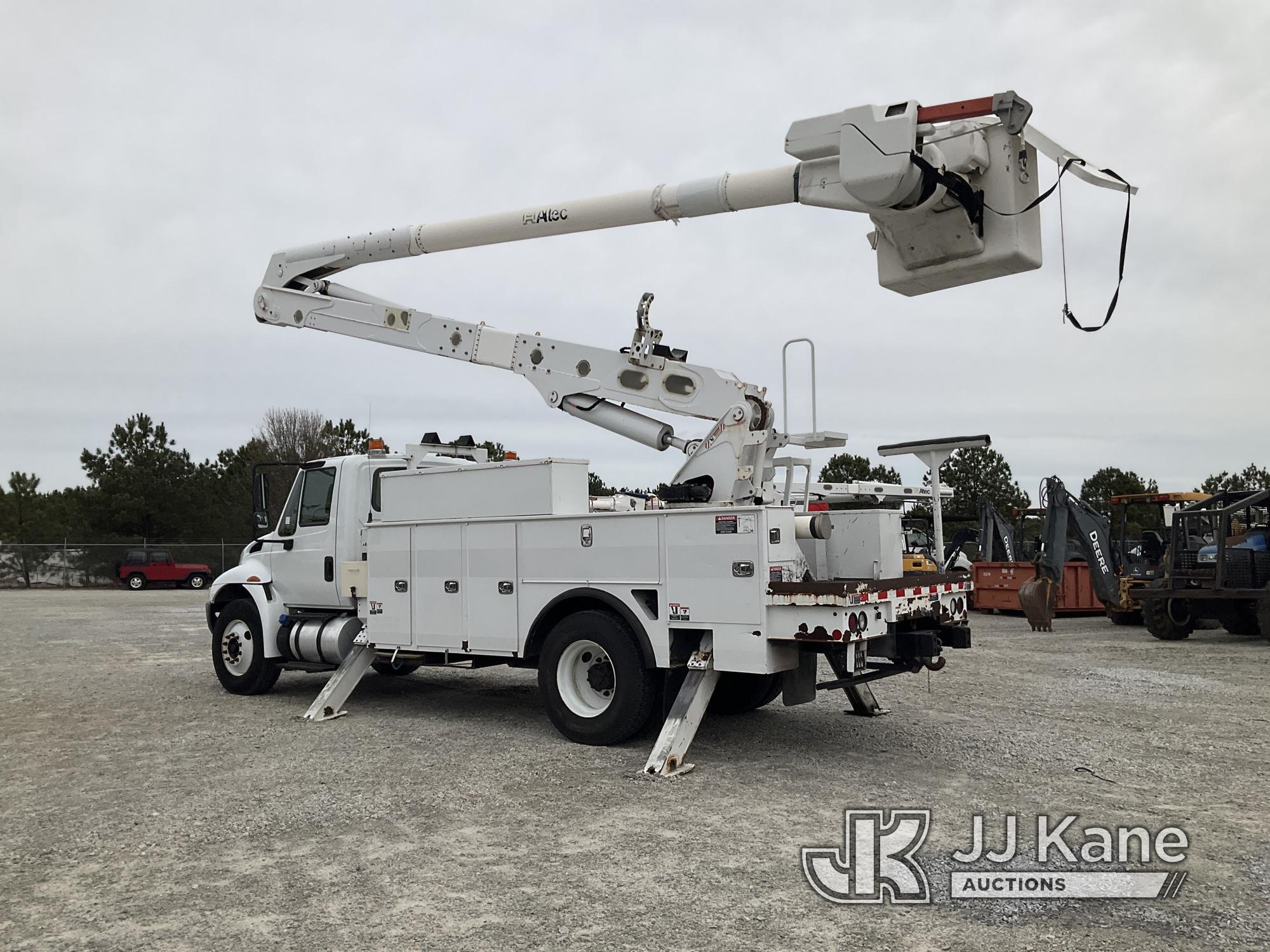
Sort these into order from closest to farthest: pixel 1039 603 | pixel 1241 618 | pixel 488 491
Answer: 1. pixel 488 491
2. pixel 1241 618
3. pixel 1039 603

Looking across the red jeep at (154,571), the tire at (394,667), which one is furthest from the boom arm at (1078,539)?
the red jeep at (154,571)

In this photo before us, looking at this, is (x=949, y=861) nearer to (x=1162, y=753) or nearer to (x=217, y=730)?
(x=1162, y=753)

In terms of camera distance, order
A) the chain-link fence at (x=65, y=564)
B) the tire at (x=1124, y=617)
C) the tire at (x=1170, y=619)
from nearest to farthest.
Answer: the tire at (x=1170, y=619) < the tire at (x=1124, y=617) < the chain-link fence at (x=65, y=564)

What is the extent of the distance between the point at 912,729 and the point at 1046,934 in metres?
4.44

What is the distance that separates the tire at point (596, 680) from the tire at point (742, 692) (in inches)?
52.3

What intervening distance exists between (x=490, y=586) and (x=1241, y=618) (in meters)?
13.8

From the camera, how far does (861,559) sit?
8047 millimetres

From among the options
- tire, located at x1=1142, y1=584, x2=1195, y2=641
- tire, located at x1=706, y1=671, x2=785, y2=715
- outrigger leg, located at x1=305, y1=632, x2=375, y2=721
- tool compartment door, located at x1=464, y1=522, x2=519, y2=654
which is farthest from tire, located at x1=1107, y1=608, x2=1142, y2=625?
outrigger leg, located at x1=305, y1=632, x2=375, y2=721

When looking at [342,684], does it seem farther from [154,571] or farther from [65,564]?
[65,564]

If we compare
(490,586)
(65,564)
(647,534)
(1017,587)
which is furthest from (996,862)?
(65,564)

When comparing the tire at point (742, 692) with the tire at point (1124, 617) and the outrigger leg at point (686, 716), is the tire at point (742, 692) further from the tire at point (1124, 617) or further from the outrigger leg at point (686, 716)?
the tire at point (1124, 617)

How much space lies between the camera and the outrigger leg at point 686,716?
6.90 meters

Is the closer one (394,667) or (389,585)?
(389,585)

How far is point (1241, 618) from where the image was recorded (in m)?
16.5
